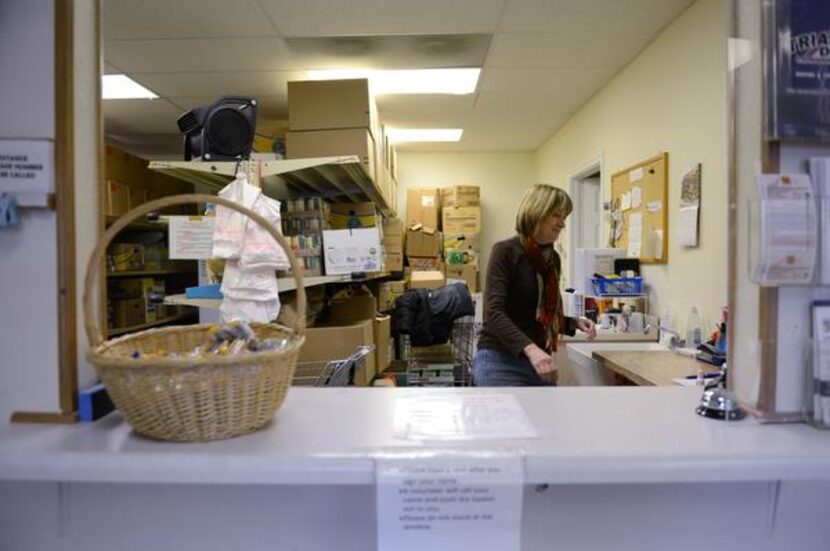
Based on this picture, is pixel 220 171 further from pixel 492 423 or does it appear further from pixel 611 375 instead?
pixel 611 375

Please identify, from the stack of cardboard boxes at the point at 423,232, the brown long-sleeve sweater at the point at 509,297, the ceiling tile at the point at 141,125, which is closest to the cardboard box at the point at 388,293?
the stack of cardboard boxes at the point at 423,232

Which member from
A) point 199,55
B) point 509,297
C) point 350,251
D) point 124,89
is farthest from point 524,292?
point 124,89

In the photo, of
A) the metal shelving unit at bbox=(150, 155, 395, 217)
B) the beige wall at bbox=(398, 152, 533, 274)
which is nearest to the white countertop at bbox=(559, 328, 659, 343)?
the metal shelving unit at bbox=(150, 155, 395, 217)

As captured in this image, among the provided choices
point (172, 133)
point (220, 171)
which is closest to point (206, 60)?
point (220, 171)

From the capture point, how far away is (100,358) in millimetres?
669

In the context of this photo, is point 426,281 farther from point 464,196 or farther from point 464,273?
point 464,196

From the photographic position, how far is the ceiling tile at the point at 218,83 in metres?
3.50

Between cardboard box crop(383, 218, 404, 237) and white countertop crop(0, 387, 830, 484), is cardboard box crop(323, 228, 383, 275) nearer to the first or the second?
white countertop crop(0, 387, 830, 484)

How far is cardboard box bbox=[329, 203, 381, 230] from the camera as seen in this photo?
299 cm

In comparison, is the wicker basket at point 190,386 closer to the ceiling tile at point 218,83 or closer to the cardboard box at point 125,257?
the ceiling tile at point 218,83

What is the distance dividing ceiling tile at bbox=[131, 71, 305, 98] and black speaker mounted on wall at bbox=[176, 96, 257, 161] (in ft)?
4.05

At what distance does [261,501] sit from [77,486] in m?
0.32

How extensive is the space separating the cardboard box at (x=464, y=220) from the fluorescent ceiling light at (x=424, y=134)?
798 millimetres

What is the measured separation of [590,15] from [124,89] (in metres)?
3.34
